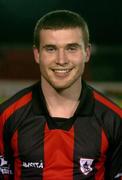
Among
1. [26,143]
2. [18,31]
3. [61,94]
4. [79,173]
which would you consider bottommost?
[18,31]

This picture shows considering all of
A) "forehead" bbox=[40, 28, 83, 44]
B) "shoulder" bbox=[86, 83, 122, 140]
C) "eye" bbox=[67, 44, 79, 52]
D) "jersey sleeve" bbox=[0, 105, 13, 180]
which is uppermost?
"forehead" bbox=[40, 28, 83, 44]

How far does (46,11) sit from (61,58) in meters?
8.85

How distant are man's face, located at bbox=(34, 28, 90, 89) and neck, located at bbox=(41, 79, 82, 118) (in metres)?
0.09

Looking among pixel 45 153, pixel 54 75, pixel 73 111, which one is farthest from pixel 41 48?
pixel 45 153

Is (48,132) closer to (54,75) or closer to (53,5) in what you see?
(54,75)

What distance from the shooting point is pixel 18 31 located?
33.3ft

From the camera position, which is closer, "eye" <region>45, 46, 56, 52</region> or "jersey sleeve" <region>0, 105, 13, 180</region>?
"eye" <region>45, 46, 56, 52</region>

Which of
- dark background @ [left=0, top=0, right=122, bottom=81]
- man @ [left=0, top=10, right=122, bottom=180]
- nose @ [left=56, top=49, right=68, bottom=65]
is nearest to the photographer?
nose @ [left=56, top=49, right=68, bottom=65]

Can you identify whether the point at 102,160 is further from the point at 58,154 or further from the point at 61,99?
the point at 61,99

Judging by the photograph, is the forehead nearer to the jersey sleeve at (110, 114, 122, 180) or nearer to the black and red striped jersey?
the black and red striped jersey

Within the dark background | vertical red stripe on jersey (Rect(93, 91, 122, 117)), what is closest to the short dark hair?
vertical red stripe on jersey (Rect(93, 91, 122, 117))

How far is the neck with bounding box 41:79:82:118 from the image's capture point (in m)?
1.82

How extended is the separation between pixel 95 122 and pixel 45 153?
0.23 metres

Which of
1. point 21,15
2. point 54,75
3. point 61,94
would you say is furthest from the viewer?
point 21,15
